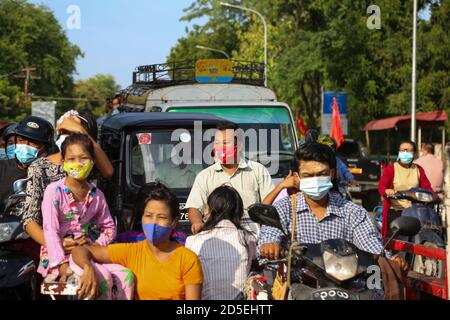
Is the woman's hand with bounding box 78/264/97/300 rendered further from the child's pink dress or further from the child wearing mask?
the child wearing mask

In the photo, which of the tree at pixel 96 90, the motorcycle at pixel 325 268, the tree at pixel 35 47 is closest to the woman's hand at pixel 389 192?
the motorcycle at pixel 325 268

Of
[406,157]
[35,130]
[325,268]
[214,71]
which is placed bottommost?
[325,268]

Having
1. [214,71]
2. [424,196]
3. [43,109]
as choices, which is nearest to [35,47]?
[43,109]

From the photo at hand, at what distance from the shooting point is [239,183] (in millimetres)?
7762

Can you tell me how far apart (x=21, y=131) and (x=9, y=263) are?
109cm

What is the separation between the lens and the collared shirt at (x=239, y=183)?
25.0ft

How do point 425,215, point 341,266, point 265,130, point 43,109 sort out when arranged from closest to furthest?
point 341,266, point 425,215, point 265,130, point 43,109

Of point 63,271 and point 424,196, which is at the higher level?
point 424,196

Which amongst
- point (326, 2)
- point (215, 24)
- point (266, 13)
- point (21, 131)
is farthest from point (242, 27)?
point (21, 131)

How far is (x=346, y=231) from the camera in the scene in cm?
550

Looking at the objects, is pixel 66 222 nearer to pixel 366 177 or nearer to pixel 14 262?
pixel 14 262

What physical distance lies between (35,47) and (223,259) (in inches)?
3269

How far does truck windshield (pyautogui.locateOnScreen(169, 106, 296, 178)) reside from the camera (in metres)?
13.1
